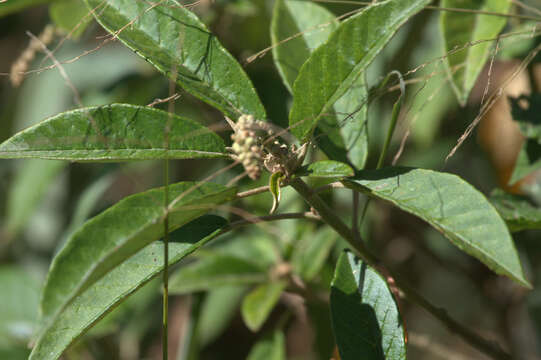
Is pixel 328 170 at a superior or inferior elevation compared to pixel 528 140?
superior

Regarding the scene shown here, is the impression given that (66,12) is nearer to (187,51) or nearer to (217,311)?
(187,51)

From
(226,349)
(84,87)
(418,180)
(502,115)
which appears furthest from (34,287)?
(502,115)

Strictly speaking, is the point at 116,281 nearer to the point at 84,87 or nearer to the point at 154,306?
the point at 154,306

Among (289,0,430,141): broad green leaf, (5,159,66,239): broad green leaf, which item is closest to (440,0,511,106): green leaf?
(289,0,430,141): broad green leaf

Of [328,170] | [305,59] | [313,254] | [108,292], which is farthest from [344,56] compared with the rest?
[313,254]

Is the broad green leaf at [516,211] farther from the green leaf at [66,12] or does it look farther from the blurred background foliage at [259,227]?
the green leaf at [66,12]

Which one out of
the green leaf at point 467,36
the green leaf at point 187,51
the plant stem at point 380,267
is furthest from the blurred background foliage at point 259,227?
the green leaf at point 187,51

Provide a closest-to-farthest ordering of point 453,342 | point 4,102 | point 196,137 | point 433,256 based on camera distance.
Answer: point 196,137 < point 433,256 < point 453,342 < point 4,102

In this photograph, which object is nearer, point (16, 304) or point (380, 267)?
point (380, 267)
